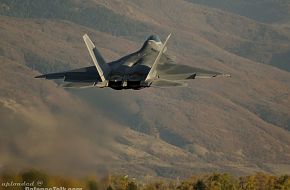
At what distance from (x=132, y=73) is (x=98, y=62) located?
2895 mm

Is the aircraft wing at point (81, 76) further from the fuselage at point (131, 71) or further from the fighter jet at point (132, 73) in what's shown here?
the fuselage at point (131, 71)

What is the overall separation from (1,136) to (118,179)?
5377 cm

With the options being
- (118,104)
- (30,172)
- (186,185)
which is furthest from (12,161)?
(186,185)

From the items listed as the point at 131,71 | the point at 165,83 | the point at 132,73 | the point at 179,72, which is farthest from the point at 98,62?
the point at 179,72

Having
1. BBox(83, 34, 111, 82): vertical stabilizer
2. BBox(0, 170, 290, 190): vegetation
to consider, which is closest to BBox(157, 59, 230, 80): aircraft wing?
BBox(83, 34, 111, 82): vertical stabilizer

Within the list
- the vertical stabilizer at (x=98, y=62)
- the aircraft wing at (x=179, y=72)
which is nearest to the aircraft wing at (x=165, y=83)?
the vertical stabilizer at (x=98, y=62)

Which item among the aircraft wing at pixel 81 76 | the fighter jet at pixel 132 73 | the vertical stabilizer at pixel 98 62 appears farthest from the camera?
the aircraft wing at pixel 81 76

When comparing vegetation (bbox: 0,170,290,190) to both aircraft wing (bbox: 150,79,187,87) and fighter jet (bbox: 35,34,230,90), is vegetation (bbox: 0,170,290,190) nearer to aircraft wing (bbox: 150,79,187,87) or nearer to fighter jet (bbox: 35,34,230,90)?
fighter jet (bbox: 35,34,230,90)

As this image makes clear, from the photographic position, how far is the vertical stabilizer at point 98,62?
210 ft

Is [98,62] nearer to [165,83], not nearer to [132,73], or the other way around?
[132,73]

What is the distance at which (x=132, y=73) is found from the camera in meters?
66.8

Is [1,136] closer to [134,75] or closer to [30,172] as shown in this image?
[30,172]

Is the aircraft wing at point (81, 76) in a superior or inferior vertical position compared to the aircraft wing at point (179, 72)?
inferior

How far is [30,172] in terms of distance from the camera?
5759 cm
